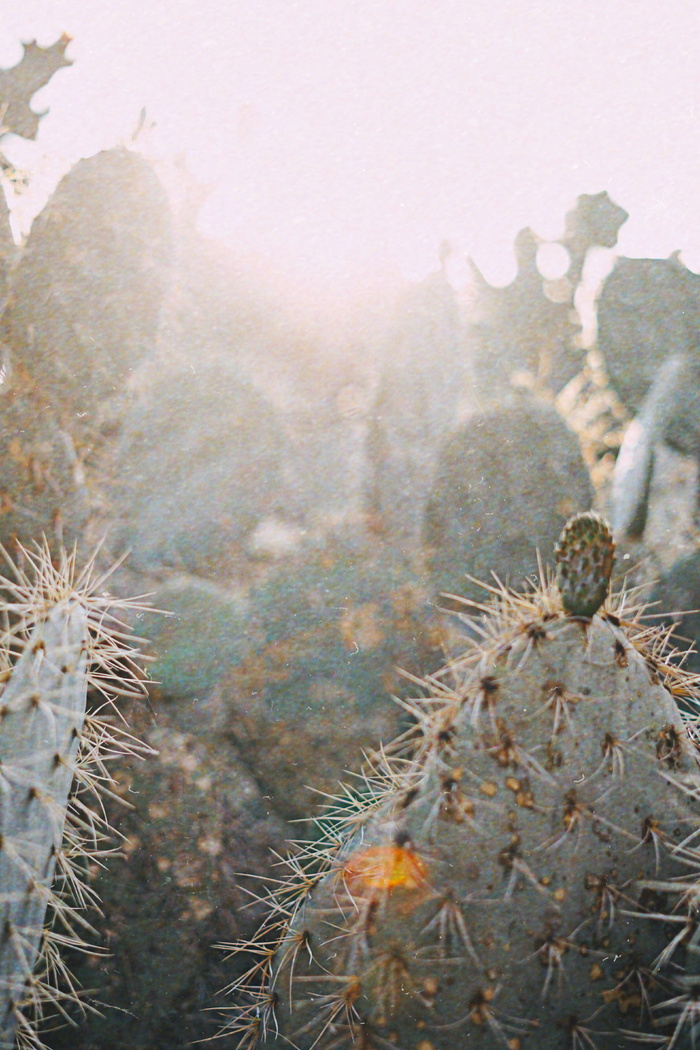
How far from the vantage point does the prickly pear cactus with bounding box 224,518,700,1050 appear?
32.5 inches

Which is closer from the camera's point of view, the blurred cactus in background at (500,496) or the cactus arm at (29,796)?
the cactus arm at (29,796)

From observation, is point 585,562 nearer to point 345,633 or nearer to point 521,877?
point 521,877

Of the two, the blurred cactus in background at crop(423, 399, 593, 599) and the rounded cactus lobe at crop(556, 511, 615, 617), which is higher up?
the rounded cactus lobe at crop(556, 511, 615, 617)

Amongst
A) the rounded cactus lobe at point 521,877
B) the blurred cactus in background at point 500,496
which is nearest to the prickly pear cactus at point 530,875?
the rounded cactus lobe at point 521,877

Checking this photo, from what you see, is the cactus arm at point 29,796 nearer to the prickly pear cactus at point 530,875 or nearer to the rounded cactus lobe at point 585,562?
the prickly pear cactus at point 530,875

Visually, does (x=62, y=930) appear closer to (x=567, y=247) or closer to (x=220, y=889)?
(x=220, y=889)

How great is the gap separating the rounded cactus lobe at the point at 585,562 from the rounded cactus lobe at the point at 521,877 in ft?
0.11

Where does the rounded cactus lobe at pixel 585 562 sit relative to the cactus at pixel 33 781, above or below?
above

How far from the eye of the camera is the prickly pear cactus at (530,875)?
83 centimetres

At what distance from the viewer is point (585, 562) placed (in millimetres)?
820

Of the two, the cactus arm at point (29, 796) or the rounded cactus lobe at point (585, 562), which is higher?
the rounded cactus lobe at point (585, 562)

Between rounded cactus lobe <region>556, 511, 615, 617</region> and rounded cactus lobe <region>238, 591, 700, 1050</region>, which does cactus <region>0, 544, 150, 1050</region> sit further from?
rounded cactus lobe <region>556, 511, 615, 617</region>

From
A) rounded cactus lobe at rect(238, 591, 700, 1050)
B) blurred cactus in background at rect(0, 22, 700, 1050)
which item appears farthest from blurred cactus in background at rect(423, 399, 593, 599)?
rounded cactus lobe at rect(238, 591, 700, 1050)

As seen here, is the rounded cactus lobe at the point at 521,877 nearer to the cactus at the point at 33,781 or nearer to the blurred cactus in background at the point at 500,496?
the cactus at the point at 33,781
